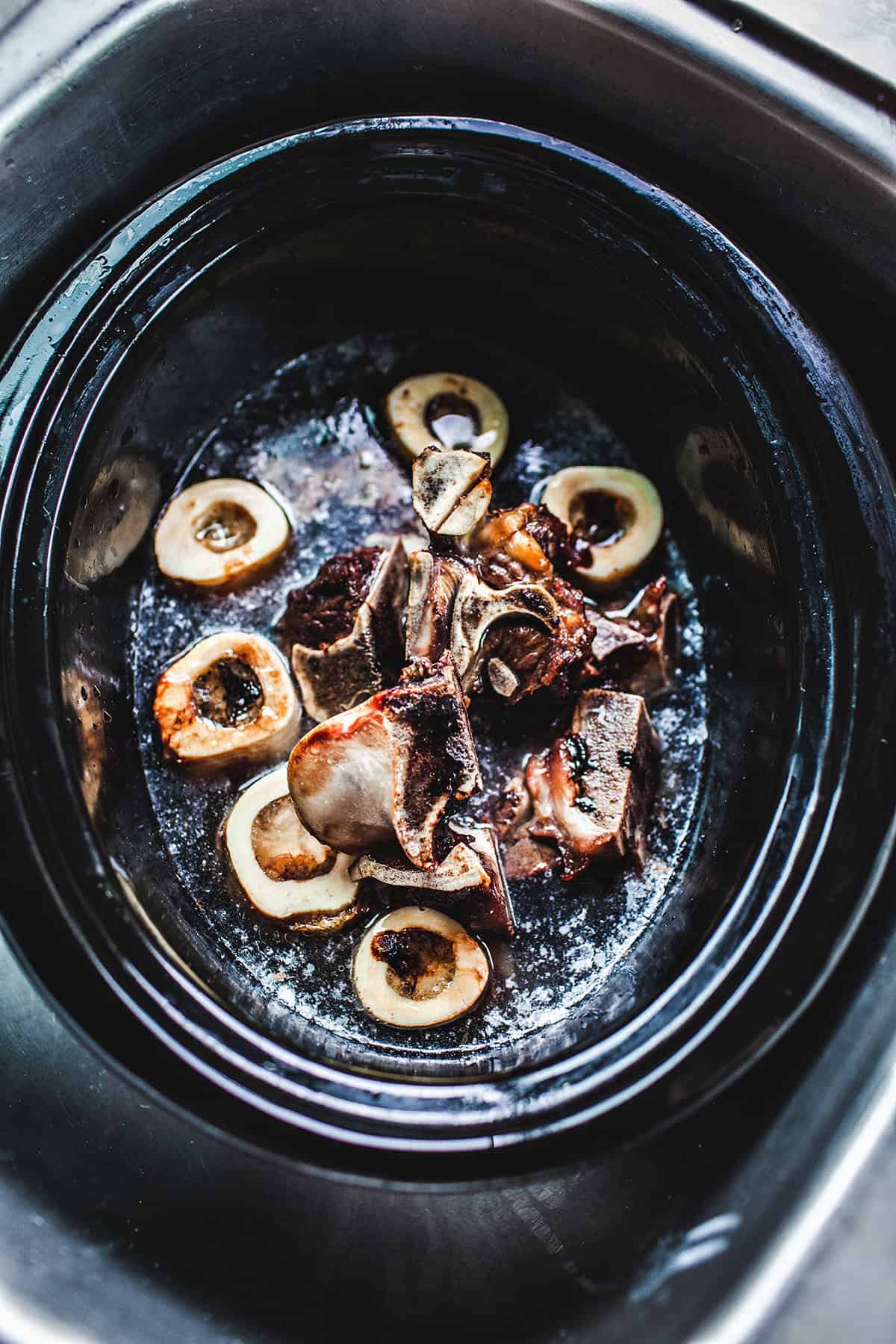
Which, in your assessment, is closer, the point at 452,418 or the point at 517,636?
the point at 517,636

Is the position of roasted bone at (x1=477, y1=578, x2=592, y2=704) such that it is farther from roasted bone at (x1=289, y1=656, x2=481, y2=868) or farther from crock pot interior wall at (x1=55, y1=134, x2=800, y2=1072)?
crock pot interior wall at (x1=55, y1=134, x2=800, y2=1072)

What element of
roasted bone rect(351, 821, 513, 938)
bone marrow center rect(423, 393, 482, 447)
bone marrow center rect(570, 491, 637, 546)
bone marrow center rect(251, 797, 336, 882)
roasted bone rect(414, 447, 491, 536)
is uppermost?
bone marrow center rect(423, 393, 482, 447)

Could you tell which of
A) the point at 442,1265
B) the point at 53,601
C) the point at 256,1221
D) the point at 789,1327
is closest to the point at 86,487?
the point at 53,601

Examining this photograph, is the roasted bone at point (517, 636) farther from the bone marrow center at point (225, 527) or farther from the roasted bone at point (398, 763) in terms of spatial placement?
the bone marrow center at point (225, 527)

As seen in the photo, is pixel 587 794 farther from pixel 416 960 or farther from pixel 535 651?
pixel 416 960

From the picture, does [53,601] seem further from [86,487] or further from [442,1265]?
[442,1265]

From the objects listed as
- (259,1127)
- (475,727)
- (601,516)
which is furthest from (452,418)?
(259,1127)

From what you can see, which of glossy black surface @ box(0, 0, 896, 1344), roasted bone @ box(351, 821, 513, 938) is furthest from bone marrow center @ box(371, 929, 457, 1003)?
glossy black surface @ box(0, 0, 896, 1344)
